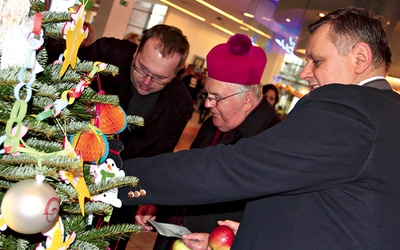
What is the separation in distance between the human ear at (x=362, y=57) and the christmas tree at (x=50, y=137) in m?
0.72

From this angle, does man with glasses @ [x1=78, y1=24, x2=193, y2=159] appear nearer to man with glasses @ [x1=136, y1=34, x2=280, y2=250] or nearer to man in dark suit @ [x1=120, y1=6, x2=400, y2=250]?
man with glasses @ [x1=136, y1=34, x2=280, y2=250]

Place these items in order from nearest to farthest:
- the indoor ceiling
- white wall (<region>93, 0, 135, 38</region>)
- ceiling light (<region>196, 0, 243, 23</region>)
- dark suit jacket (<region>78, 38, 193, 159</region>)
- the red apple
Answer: the red apple, dark suit jacket (<region>78, 38, 193, 159</region>), the indoor ceiling, white wall (<region>93, 0, 135, 38</region>), ceiling light (<region>196, 0, 243, 23</region>)

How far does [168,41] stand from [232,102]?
518 mm

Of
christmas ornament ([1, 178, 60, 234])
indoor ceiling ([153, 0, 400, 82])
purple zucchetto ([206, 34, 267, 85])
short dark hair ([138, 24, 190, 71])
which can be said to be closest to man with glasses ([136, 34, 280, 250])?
purple zucchetto ([206, 34, 267, 85])

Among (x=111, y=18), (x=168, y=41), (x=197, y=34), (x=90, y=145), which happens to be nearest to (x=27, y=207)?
(x=90, y=145)

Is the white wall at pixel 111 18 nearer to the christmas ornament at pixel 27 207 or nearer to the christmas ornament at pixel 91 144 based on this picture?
the christmas ornament at pixel 91 144

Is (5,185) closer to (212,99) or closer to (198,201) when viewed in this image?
(198,201)

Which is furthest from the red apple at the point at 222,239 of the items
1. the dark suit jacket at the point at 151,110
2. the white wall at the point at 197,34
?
the white wall at the point at 197,34

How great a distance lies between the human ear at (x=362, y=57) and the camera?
1409mm

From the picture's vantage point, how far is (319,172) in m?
1.19

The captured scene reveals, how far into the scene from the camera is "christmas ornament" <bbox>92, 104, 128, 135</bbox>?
4.00 ft

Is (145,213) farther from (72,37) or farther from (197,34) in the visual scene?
(197,34)

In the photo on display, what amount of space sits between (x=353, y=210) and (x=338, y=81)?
1.44 ft

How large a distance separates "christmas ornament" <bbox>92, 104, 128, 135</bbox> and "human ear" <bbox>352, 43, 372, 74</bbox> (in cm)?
76
